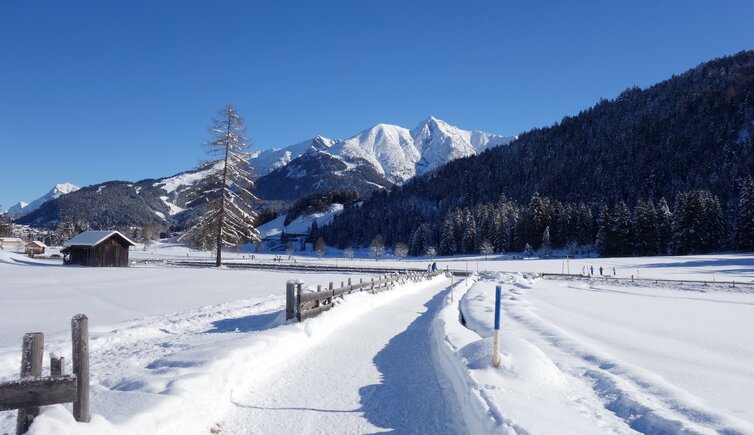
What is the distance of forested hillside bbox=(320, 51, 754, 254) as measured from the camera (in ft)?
278

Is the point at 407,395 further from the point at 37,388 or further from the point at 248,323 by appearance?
the point at 248,323

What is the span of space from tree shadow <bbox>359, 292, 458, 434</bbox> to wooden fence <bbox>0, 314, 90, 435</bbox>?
3.05 m

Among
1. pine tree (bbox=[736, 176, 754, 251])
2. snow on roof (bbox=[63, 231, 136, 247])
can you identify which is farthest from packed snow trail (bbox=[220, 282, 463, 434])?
pine tree (bbox=[736, 176, 754, 251])

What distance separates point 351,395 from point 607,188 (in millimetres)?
163088

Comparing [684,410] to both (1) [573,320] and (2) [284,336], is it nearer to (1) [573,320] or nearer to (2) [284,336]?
(2) [284,336]

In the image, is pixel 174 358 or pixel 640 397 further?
pixel 174 358

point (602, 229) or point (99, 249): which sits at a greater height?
point (602, 229)

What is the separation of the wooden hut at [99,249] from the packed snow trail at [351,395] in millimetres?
41860

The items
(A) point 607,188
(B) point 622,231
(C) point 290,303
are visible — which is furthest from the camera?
(A) point 607,188

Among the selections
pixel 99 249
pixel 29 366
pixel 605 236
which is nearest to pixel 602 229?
pixel 605 236

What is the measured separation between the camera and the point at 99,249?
43.4 metres

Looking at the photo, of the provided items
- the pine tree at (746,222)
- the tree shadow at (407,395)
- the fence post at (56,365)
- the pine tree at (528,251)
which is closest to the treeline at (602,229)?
the pine tree at (746,222)

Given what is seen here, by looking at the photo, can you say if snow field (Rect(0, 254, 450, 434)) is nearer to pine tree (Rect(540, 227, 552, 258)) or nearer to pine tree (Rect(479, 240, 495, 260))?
pine tree (Rect(540, 227, 552, 258))

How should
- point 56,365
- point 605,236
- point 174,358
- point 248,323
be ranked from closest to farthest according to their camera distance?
point 56,365 → point 174,358 → point 248,323 → point 605,236
